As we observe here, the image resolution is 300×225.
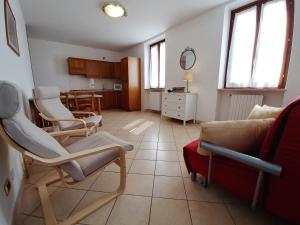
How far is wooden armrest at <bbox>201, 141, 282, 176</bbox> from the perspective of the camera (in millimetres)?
749

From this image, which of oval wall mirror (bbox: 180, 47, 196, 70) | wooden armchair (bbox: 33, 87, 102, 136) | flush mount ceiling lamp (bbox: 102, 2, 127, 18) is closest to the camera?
wooden armchair (bbox: 33, 87, 102, 136)

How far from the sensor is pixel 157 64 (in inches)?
193

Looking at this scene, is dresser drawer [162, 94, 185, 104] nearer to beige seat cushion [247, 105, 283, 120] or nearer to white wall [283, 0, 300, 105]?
white wall [283, 0, 300, 105]

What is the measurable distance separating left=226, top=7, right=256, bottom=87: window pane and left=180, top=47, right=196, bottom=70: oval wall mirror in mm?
822

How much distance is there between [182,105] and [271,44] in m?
1.89

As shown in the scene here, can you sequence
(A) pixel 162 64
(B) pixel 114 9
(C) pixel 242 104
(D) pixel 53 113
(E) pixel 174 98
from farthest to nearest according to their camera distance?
1. (A) pixel 162 64
2. (E) pixel 174 98
3. (B) pixel 114 9
4. (C) pixel 242 104
5. (D) pixel 53 113

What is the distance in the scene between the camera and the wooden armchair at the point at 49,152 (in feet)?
2.37

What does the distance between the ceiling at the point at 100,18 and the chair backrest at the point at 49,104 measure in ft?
6.13

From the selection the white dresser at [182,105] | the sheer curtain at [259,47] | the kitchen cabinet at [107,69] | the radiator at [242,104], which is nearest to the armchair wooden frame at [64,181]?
the white dresser at [182,105]

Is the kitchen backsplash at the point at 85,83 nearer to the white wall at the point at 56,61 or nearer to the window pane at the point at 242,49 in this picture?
the white wall at the point at 56,61

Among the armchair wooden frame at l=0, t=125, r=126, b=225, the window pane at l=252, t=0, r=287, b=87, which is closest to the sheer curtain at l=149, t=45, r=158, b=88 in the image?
the window pane at l=252, t=0, r=287, b=87

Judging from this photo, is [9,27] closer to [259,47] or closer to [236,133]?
[236,133]

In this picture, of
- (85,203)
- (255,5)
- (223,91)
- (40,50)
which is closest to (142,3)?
(255,5)

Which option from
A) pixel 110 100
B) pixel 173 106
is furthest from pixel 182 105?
pixel 110 100
